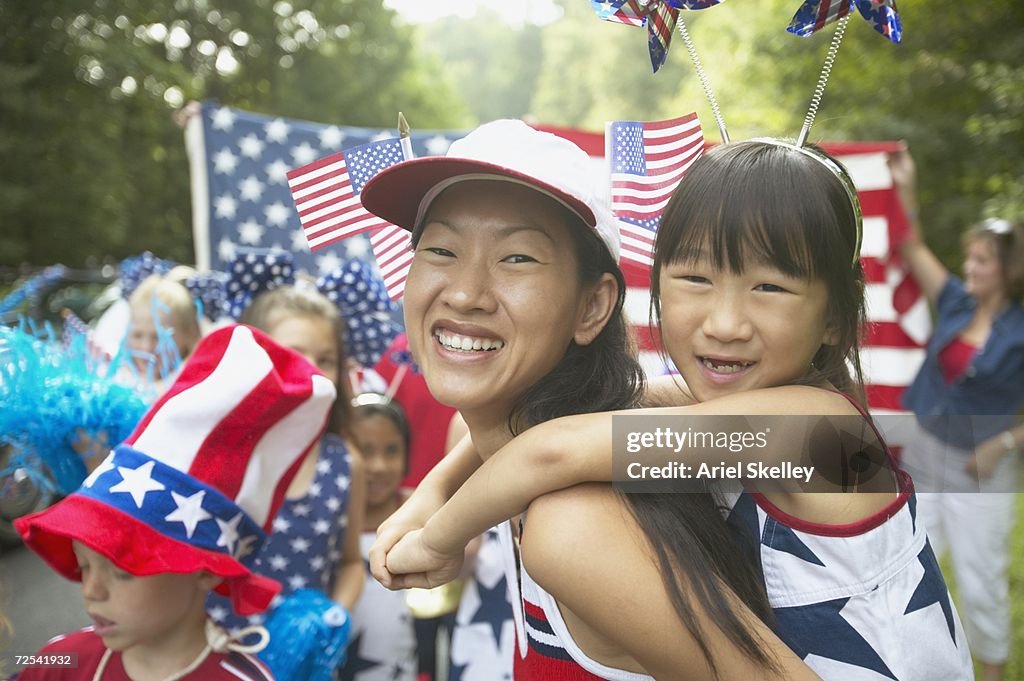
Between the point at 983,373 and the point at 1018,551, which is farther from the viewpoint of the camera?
the point at 983,373

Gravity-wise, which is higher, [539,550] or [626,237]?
[626,237]

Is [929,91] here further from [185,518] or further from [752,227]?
[185,518]

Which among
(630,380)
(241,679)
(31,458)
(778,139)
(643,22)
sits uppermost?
(643,22)

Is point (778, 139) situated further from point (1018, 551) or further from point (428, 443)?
point (1018, 551)

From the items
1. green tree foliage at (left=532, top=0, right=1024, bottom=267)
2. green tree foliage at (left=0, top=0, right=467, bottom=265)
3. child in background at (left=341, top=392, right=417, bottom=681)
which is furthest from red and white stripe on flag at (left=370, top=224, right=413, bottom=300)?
green tree foliage at (left=0, top=0, right=467, bottom=265)

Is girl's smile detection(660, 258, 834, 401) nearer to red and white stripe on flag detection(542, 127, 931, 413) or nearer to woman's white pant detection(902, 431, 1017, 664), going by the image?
woman's white pant detection(902, 431, 1017, 664)

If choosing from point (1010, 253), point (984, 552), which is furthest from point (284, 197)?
point (984, 552)

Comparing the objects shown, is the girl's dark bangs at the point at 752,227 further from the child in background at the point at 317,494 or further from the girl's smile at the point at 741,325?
the child in background at the point at 317,494

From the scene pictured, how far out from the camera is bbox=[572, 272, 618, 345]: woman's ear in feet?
5.40

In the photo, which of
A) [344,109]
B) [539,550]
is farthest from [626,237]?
[344,109]

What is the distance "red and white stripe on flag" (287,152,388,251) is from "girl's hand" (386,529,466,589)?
0.73m

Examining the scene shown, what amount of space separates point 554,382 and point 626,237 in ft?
1.35

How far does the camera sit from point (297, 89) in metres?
22.7

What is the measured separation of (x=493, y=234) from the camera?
155cm
